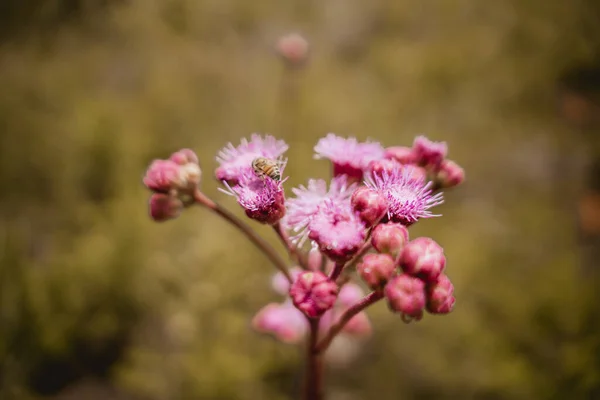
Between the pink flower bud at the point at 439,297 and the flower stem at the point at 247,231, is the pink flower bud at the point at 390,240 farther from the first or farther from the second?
the flower stem at the point at 247,231

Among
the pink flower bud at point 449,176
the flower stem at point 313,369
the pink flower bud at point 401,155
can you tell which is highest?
the pink flower bud at point 449,176

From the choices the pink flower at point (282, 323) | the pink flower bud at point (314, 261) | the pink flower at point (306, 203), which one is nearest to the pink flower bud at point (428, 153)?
the pink flower at point (306, 203)

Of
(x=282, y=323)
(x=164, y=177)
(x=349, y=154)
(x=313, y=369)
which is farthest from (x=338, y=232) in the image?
(x=282, y=323)

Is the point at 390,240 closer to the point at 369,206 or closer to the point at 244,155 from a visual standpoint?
the point at 369,206

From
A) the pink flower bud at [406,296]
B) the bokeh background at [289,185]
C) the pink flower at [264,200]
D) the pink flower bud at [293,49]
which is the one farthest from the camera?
the pink flower bud at [293,49]

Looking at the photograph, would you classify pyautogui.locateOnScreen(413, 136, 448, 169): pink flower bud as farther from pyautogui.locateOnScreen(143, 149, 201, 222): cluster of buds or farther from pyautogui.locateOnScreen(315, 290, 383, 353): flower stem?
pyautogui.locateOnScreen(143, 149, 201, 222): cluster of buds

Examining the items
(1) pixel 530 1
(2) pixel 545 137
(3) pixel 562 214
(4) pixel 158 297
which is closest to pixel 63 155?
(4) pixel 158 297

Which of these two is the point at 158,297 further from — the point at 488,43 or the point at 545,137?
the point at 488,43
